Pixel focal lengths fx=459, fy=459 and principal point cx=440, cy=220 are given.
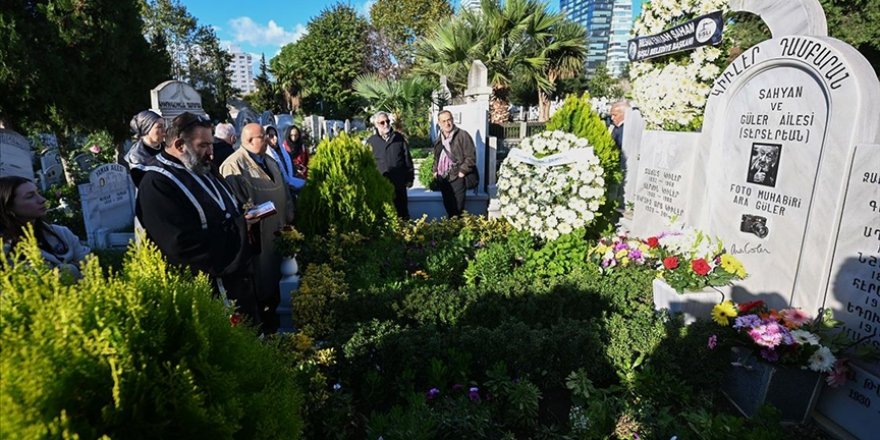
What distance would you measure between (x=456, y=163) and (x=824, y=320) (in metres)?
4.57

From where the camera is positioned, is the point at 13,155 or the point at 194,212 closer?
the point at 194,212

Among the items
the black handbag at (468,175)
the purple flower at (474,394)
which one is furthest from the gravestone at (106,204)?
the purple flower at (474,394)

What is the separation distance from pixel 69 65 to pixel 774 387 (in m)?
13.4

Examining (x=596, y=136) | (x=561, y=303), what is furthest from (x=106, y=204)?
(x=596, y=136)

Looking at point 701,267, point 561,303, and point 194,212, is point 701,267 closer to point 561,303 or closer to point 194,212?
point 561,303

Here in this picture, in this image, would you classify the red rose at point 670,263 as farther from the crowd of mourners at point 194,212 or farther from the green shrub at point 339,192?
the crowd of mourners at point 194,212

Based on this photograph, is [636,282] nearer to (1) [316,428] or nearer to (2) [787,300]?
(2) [787,300]

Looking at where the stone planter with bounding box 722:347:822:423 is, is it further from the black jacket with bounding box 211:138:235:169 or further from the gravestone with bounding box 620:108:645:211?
the black jacket with bounding box 211:138:235:169

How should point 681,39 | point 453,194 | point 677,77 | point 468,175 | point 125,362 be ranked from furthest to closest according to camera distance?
point 453,194 → point 468,175 → point 677,77 → point 681,39 → point 125,362

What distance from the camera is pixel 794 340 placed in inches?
108

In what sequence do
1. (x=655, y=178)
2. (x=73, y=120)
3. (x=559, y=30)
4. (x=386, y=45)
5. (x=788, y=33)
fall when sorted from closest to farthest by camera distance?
(x=788, y=33), (x=655, y=178), (x=73, y=120), (x=559, y=30), (x=386, y=45)

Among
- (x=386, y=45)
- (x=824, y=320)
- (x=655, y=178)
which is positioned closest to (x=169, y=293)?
(x=824, y=320)

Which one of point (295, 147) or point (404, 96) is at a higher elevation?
point (404, 96)

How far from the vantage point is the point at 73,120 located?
10484 millimetres
